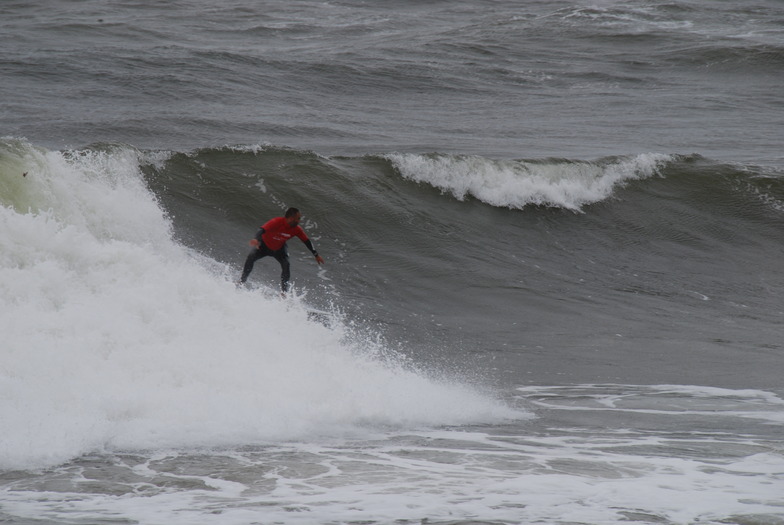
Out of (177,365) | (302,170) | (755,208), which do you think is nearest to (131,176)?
(302,170)

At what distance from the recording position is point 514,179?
1589 centimetres

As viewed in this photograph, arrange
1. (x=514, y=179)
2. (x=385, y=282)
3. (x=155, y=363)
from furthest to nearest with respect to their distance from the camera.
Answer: (x=514, y=179) → (x=385, y=282) → (x=155, y=363)

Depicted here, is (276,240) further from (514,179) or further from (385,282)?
(514,179)

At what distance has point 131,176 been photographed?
42.2ft

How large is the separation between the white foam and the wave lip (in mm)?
5816

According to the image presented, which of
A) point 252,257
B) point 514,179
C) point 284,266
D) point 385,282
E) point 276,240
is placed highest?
point 514,179

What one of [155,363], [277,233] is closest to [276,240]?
[277,233]

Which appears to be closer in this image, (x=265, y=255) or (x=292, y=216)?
(x=292, y=216)

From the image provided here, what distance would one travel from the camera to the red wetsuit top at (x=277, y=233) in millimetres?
10555

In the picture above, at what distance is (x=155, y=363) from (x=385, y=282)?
212 inches

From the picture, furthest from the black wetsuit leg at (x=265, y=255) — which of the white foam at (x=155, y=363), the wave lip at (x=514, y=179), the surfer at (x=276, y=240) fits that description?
the wave lip at (x=514, y=179)

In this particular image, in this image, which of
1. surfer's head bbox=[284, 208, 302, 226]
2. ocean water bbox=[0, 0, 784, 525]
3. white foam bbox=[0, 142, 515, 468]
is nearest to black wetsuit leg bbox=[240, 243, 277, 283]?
ocean water bbox=[0, 0, 784, 525]

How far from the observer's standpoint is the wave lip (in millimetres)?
15488

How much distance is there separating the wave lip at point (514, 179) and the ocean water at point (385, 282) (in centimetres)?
5
